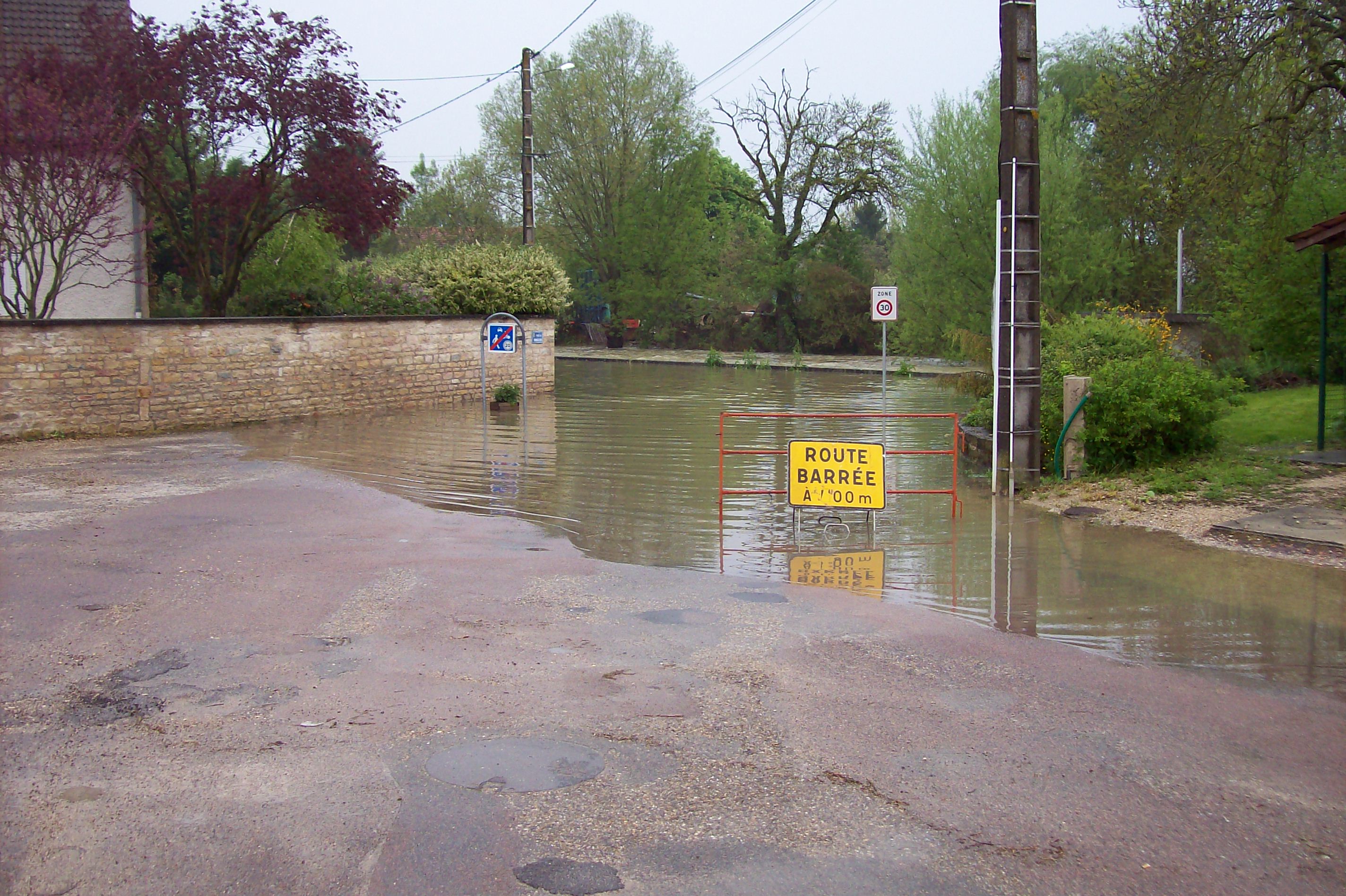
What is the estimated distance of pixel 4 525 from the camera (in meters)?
10.8

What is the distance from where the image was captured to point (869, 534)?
37.1ft

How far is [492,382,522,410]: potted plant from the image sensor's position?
2408cm

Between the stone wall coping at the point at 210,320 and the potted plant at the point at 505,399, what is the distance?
209cm

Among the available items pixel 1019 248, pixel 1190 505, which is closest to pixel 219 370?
pixel 1019 248

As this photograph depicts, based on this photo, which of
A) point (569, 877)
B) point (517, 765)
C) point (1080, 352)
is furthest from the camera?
point (1080, 352)

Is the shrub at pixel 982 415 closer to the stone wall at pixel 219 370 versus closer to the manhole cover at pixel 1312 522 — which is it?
the manhole cover at pixel 1312 522

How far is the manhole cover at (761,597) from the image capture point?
Answer: 28.0 ft

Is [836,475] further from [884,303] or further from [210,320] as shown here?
[210,320]

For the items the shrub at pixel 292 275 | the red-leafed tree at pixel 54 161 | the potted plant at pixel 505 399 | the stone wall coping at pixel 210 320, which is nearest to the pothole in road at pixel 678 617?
the stone wall coping at pixel 210 320

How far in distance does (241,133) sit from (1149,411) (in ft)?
61.3

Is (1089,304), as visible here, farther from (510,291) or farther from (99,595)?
(99,595)

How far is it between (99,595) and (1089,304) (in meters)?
26.1

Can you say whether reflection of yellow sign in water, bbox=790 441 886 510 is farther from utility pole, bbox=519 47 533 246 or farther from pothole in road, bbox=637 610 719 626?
utility pole, bbox=519 47 533 246

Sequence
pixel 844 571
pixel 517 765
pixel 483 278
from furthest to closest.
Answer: pixel 483 278 < pixel 844 571 < pixel 517 765
